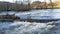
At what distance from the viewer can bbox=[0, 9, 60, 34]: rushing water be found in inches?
100

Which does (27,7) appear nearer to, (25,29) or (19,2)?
(19,2)

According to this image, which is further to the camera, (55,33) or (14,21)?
(14,21)

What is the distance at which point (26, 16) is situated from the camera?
2670mm

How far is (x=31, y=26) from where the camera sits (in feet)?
8.54

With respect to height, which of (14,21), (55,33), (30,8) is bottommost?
(55,33)

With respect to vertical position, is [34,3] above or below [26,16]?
above

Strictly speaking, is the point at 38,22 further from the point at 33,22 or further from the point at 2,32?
the point at 2,32

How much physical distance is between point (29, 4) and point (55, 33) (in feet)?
2.11

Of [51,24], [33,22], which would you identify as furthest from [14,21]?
[51,24]

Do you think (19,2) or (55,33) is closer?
(55,33)

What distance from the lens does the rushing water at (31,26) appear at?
254 cm

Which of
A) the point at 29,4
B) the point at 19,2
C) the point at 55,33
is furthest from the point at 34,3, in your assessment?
the point at 55,33

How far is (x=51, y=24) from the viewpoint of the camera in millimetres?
2600

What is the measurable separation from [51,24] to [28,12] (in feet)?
1.39
